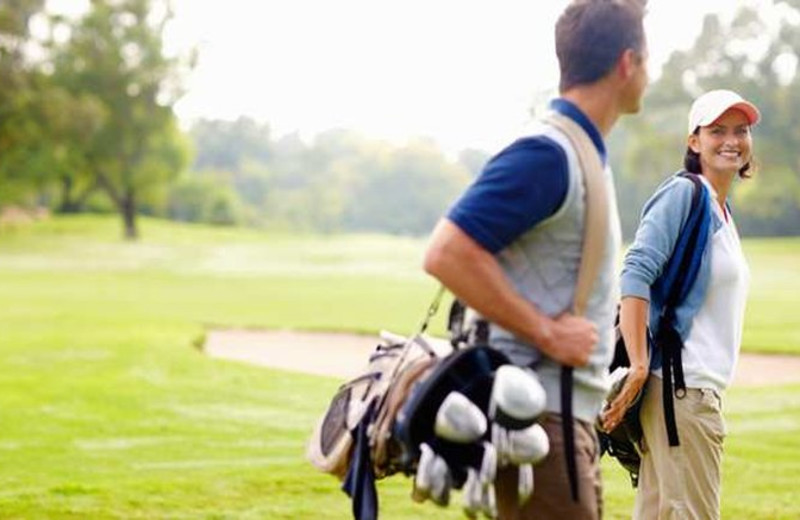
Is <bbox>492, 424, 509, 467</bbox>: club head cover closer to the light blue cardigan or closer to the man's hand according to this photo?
the man's hand

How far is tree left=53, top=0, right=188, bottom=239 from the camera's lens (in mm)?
61281

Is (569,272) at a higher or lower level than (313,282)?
higher

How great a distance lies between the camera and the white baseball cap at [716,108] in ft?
16.5

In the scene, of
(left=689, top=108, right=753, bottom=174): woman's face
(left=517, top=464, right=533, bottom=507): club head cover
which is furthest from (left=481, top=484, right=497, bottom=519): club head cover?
(left=689, top=108, right=753, bottom=174): woman's face

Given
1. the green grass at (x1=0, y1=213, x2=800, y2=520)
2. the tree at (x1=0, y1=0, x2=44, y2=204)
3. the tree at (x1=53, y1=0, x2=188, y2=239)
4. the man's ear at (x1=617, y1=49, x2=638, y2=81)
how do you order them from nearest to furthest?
1. the man's ear at (x1=617, y1=49, x2=638, y2=81)
2. the green grass at (x1=0, y1=213, x2=800, y2=520)
3. the tree at (x1=0, y1=0, x2=44, y2=204)
4. the tree at (x1=53, y1=0, x2=188, y2=239)

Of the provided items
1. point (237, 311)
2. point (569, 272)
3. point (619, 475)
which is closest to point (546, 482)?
point (569, 272)

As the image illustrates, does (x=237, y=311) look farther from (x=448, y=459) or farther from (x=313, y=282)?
(x=448, y=459)

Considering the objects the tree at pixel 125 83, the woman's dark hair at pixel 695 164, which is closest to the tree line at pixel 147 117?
the tree at pixel 125 83

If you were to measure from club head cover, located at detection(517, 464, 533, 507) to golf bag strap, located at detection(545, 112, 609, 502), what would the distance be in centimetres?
13

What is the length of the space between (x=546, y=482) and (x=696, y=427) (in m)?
1.70

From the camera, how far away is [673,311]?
16.1 ft

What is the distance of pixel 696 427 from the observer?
193 inches

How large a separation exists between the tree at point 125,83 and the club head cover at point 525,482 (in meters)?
58.9

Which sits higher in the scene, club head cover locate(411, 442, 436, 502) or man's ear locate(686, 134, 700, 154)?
man's ear locate(686, 134, 700, 154)
